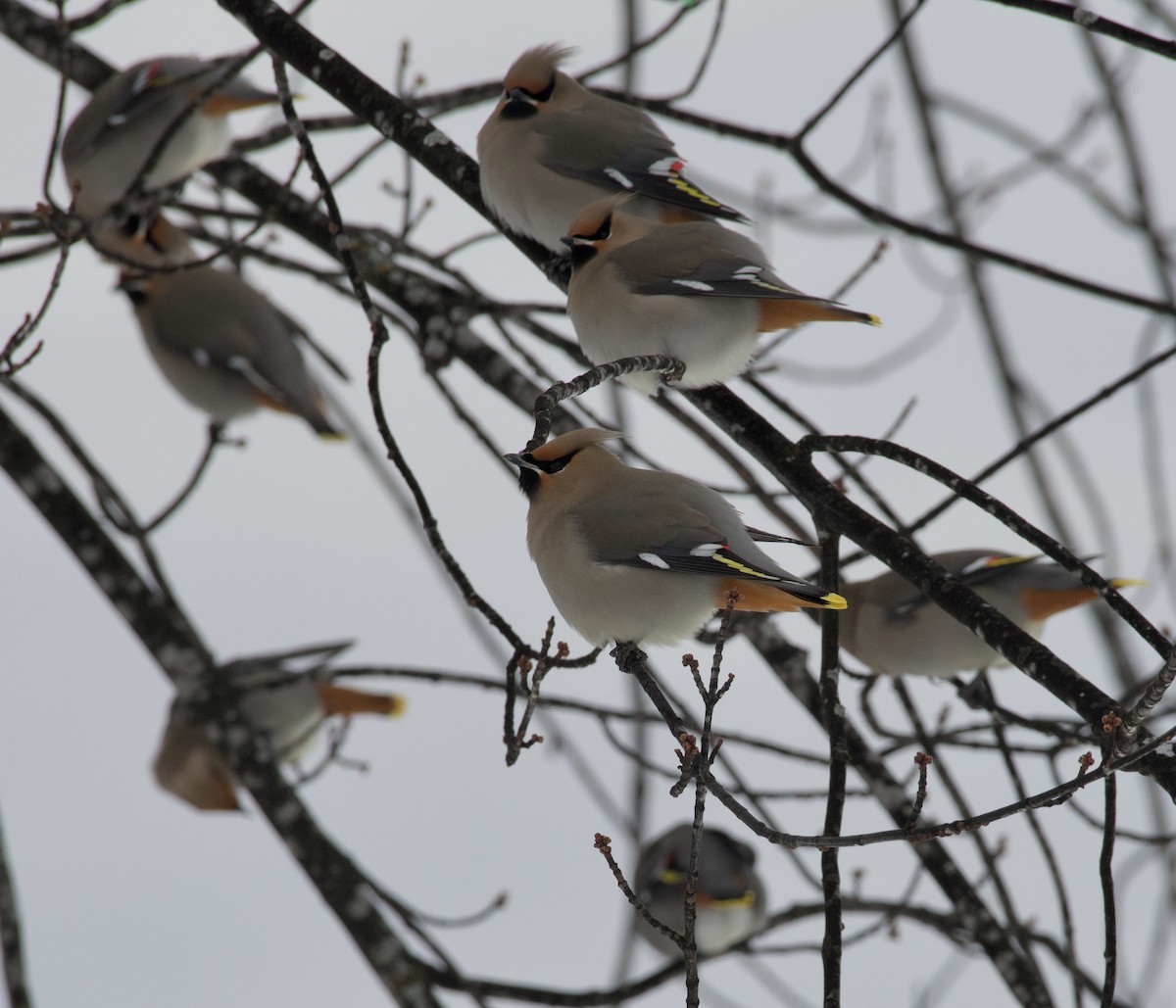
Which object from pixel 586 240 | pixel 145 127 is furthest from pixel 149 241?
pixel 586 240

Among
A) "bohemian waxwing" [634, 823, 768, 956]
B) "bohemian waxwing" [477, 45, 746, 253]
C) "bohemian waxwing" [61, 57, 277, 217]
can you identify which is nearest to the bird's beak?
"bohemian waxwing" [477, 45, 746, 253]

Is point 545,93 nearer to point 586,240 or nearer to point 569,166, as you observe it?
point 569,166

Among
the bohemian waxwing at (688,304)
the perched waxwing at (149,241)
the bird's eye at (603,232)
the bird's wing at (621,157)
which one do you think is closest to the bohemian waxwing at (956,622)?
the bohemian waxwing at (688,304)

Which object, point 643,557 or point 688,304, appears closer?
point 643,557

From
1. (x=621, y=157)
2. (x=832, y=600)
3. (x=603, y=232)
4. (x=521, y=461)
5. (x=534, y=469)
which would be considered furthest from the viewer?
(x=621, y=157)

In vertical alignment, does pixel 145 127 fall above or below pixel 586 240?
above

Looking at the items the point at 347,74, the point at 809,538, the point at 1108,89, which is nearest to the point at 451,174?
the point at 347,74

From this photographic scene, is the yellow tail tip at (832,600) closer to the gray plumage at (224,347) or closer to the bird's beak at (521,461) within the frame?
the bird's beak at (521,461)

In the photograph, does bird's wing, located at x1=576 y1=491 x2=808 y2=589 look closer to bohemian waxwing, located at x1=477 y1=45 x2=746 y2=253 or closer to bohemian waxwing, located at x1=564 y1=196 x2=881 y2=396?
bohemian waxwing, located at x1=564 y1=196 x2=881 y2=396

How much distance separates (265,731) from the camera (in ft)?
19.2

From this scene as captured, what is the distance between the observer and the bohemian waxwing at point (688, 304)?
3.38m

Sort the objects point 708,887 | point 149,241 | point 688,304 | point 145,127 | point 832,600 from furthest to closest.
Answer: point 149,241
point 708,887
point 145,127
point 688,304
point 832,600

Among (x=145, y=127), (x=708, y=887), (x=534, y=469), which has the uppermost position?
(x=145, y=127)

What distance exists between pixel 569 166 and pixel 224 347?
218cm
